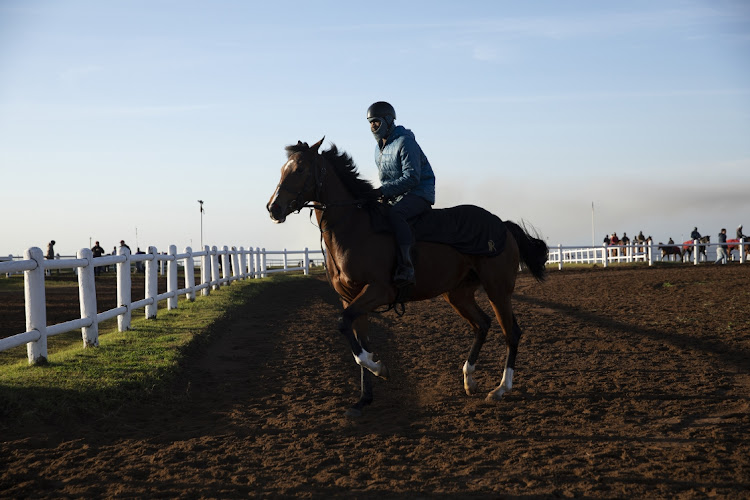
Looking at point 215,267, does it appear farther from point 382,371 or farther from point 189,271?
point 382,371

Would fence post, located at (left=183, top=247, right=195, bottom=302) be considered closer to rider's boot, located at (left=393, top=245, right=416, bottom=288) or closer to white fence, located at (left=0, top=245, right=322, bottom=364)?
white fence, located at (left=0, top=245, right=322, bottom=364)

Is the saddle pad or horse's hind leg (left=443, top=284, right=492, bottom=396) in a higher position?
the saddle pad

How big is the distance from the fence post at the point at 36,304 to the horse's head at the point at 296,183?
3.63 m

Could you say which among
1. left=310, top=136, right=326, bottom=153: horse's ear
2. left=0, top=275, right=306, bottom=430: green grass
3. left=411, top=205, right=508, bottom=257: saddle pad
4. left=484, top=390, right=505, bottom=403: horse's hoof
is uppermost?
left=310, top=136, right=326, bottom=153: horse's ear

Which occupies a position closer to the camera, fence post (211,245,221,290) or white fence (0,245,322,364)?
white fence (0,245,322,364)

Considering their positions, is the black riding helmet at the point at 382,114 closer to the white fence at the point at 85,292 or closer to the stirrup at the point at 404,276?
the stirrup at the point at 404,276

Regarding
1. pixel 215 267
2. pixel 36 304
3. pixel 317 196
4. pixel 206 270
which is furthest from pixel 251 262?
pixel 317 196

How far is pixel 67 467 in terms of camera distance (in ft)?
17.2

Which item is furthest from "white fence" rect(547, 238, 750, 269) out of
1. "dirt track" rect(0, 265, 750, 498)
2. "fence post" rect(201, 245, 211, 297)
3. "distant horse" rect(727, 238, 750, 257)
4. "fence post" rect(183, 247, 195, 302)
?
"dirt track" rect(0, 265, 750, 498)

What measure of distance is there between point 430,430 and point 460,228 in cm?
257

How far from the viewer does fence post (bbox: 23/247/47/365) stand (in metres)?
8.62

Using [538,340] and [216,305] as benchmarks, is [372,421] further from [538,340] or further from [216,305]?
[216,305]

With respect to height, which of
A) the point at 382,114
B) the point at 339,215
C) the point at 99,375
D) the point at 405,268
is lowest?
the point at 99,375

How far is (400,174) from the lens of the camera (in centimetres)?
757
